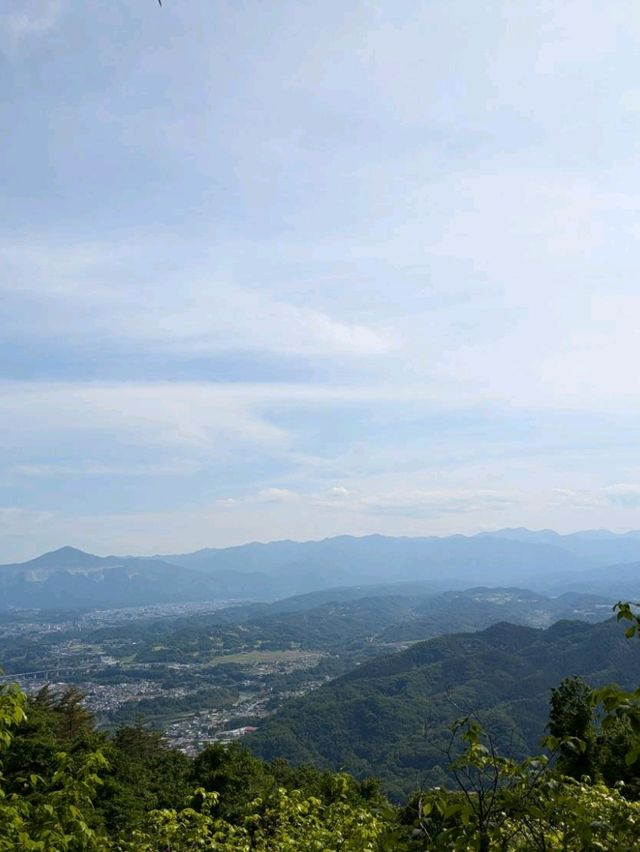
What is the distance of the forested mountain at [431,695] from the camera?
84750 mm

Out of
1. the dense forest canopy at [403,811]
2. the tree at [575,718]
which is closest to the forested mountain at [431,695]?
the tree at [575,718]

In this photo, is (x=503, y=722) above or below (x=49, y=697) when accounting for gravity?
below

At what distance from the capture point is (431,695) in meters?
117

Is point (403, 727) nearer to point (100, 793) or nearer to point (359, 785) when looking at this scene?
point (359, 785)

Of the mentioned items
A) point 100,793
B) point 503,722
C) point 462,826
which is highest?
point 462,826

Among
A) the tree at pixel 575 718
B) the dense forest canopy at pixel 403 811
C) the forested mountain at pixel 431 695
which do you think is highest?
the dense forest canopy at pixel 403 811

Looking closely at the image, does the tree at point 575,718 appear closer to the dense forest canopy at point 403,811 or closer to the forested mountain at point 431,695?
the dense forest canopy at point 403,811

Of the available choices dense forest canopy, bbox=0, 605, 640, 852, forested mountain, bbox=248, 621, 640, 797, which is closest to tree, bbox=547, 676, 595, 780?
dense forest canopy, bbox=0, 605, 640, 852

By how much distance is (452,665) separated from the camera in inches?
5148

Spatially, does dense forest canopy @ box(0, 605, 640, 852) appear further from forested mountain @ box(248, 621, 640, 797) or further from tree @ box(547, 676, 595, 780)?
forested mountain @ box(248, 621, 640, 797)

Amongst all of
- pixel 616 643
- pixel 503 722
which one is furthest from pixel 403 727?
pixel 616 643

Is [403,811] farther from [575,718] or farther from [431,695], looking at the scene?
[431,695]

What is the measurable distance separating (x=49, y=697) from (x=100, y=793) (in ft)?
89.1

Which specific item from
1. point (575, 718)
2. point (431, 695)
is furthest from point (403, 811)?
point (431, 695)
